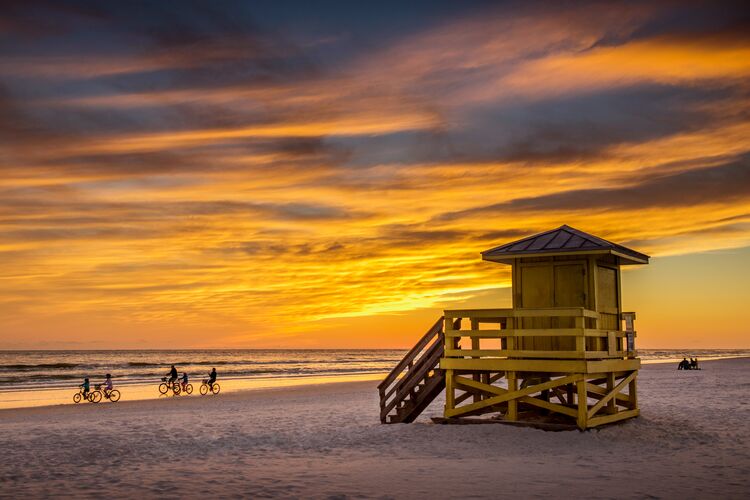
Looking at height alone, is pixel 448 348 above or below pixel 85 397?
above

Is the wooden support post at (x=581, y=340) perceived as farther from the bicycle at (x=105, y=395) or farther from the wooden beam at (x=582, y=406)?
the bicycle at (x=105, y=395)

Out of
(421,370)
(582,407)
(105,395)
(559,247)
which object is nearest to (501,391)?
(582,407)

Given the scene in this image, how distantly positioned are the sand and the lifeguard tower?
0.88m

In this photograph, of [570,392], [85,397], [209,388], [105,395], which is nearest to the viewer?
[570,392]

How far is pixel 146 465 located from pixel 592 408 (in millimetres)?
9477

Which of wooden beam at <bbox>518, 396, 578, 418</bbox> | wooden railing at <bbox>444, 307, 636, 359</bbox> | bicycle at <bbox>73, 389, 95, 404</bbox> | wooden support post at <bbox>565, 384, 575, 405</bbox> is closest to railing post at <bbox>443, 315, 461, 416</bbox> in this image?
wooden railing at <bbox>444, 307, 636, 359</bbox>

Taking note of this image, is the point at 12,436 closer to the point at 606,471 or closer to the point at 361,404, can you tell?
the point at 361,404

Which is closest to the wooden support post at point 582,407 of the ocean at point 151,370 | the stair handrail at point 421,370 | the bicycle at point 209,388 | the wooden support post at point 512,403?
the wooden support post at point 512,403

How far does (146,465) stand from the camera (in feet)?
45.2

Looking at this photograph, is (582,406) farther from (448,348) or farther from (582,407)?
(448,348)

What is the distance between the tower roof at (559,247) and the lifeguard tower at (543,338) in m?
0.02

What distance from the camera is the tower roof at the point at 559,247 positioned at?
16.5m

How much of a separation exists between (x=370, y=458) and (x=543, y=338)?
5.50 metres

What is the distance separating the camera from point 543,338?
674 inches
